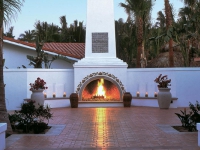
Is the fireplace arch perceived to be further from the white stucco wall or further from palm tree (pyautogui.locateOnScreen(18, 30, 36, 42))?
palm tree (pyautogui.locateOnScreen(18, 30, 36, 42))

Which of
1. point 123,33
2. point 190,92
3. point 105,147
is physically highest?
point 123,33

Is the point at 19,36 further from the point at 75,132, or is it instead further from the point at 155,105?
the point at 75,132

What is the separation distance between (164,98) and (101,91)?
400 cm

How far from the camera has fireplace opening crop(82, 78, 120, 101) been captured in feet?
71.2

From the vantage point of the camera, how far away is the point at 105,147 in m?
9.22

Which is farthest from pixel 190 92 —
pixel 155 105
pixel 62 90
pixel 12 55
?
pixel 12 55

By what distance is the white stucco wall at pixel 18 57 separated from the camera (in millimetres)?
25172

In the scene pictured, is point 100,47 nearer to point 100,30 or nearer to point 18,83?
point 100,30

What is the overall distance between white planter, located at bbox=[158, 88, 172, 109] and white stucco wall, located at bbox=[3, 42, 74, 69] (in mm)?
8045

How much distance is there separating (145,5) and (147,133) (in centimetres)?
1651

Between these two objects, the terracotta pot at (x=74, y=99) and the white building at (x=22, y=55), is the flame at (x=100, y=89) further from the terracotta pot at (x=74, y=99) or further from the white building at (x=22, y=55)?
the white building at (x=22, y=55)

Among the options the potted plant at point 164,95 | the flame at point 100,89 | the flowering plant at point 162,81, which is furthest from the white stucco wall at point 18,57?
the potted plant at point 164,95

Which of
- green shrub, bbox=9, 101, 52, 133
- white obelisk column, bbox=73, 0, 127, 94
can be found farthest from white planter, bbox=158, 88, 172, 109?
green shrub, bbox=9, 101, 52, 133

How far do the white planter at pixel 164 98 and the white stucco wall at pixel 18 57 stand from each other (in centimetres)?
804
